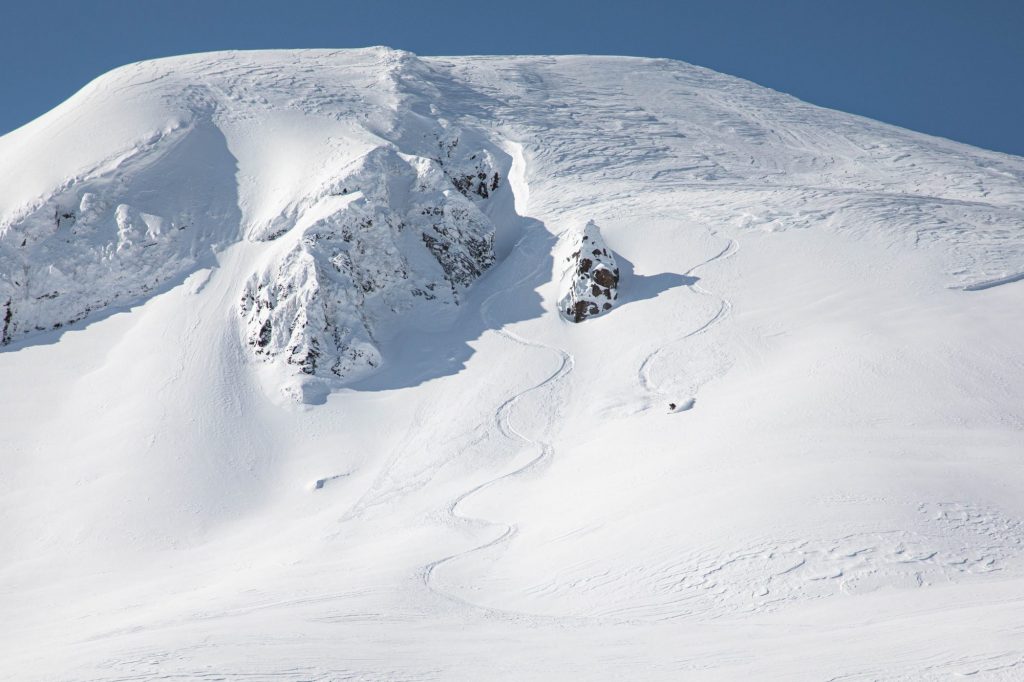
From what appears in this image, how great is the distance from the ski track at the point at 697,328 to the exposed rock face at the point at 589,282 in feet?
12.4

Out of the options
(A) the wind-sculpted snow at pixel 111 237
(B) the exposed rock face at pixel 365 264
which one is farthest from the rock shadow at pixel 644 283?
(A) the wind-sculpted snow at pixel 111 237

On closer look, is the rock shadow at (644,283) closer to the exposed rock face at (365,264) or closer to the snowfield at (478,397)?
the snowfield at (478,397)

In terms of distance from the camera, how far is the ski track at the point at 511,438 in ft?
64.5

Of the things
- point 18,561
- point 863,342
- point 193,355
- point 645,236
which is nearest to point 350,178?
point 193,355

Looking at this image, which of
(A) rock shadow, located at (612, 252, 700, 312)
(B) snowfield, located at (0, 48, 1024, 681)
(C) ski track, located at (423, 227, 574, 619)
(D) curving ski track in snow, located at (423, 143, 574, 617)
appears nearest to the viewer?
(B) snowfield, located at (0, 48, 1024, 681)

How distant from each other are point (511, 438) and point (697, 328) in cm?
952

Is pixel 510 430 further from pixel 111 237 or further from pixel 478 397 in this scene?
pixel 111 237

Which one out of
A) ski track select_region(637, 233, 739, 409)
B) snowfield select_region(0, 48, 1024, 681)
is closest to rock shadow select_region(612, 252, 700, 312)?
snowfield select_region(0, 48, 1024, 681)

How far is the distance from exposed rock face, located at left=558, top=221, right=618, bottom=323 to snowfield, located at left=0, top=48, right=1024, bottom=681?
9.0 inches

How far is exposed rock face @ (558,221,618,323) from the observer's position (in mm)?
35219

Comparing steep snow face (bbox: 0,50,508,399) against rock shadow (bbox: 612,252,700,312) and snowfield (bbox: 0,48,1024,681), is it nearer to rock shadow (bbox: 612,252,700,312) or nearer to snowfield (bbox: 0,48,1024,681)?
snowfield (bbox: 0,48,1024,681)

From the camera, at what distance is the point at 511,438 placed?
28.5 meters

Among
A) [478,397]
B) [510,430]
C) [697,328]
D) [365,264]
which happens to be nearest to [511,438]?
[510,430]

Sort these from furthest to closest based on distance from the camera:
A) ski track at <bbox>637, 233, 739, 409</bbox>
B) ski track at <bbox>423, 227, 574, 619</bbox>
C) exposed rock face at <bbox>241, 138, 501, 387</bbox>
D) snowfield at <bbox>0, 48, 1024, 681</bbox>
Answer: exposed rock face at <bbox>241, 138, 501, 387</bbox>
ski track at <bbox>637, 233, 739, 409</bbox>
ski track at <bbox>423, 227, 574, 619</bbox>
snowfield at <bbox>0, 48, 1024, 681</bbox>
